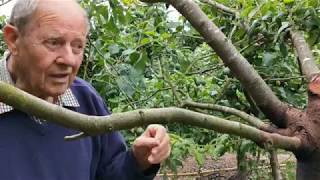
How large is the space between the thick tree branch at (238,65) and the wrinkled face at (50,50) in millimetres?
394

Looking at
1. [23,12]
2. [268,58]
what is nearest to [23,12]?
[23,12]

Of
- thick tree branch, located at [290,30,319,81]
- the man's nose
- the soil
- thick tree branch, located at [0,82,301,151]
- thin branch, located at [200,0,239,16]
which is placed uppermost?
thin branch, located at [200,0,239,16]

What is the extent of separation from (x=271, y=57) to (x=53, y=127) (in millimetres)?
865

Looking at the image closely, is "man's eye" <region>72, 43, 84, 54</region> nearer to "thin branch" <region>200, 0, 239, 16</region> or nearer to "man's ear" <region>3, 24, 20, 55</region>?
"man's ear" <region>3, 24, 20, 55</region>

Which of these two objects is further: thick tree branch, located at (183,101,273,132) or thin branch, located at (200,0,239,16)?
thin branch, located at (200,0,239,16)

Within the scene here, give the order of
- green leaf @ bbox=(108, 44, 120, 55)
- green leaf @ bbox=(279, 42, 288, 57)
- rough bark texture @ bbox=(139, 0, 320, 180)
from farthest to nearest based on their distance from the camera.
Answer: green leaf @ bbox=(108, 44, 120, 55) < green leaf @ bbox=(279, 42, 288, 57) < rough bark texture @ bbox=(139, 0, 320, 180)

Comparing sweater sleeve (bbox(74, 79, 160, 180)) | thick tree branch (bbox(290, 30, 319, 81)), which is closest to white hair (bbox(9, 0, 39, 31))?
sweater sleeve (bbox(74, 79, 160, 180))

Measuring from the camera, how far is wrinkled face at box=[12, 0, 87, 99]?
3.60 feet

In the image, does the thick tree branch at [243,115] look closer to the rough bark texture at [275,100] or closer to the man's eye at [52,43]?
the rough bark texture at [275,100]

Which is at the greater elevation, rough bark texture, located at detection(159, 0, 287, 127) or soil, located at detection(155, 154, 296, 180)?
rough bark texture, located at detection(159, 0, 287, 127)

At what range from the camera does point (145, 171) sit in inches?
49.6

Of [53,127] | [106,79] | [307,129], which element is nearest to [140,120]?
[53,127]

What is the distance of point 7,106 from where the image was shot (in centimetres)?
115

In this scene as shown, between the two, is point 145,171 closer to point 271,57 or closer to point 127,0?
point 271,57
